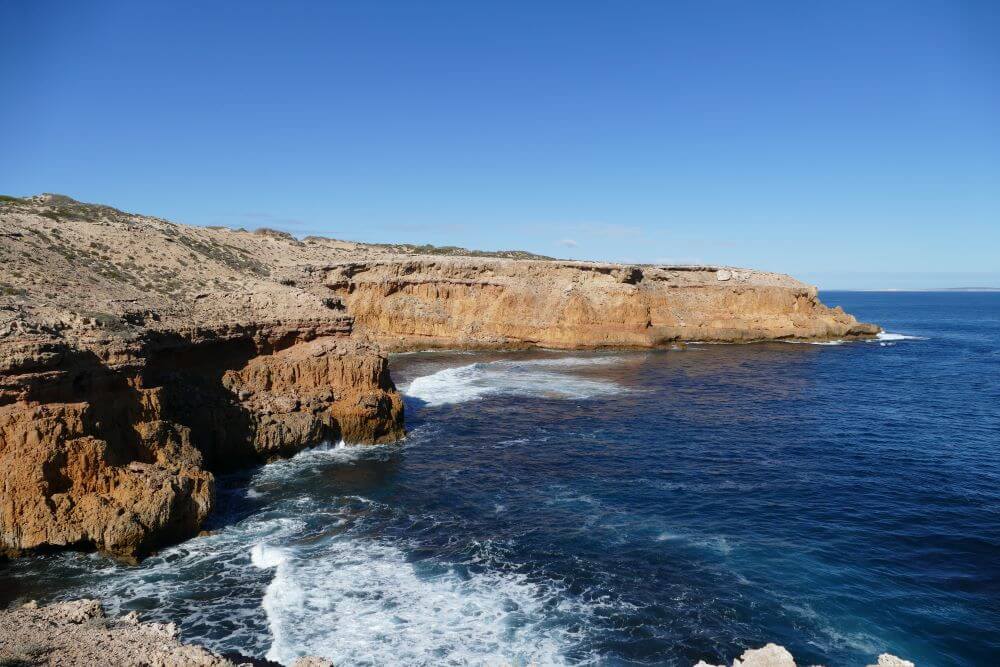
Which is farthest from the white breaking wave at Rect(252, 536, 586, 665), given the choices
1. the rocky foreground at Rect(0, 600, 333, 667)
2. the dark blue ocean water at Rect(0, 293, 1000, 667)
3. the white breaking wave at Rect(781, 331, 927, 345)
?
the white breaking wave at Rect(781, 331, 927, 345)

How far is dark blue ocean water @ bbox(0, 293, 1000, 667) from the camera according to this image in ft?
47.5

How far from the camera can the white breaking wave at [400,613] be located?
13703 mm

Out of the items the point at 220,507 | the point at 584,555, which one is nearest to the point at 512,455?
the point at 584,555

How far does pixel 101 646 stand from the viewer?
413 inches

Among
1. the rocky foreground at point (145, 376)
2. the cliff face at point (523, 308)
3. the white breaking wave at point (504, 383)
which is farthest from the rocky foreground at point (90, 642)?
the cliff face at point (523, 308)

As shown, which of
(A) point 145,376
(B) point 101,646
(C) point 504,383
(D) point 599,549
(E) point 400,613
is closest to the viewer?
(B) point 101,646

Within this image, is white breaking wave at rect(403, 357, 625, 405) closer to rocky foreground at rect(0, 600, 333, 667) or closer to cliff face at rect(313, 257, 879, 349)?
cliff face at rect(313, 257, 879, 349)

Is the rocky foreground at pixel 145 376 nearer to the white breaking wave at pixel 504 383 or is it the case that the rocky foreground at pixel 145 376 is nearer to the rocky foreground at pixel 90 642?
the rocky foreground at pixel 90 642

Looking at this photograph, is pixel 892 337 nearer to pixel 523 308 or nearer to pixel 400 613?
pixel 523 308

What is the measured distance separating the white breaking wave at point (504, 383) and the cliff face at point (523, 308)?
11.3m

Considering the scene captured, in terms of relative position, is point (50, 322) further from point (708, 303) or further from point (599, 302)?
point (708, 303)

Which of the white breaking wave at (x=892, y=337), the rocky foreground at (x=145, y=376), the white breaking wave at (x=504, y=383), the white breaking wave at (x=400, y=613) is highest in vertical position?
the rocky foreground at (x=145, y=376)

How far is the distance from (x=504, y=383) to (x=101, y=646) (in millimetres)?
37215

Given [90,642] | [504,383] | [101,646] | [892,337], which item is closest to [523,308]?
[504,383]
